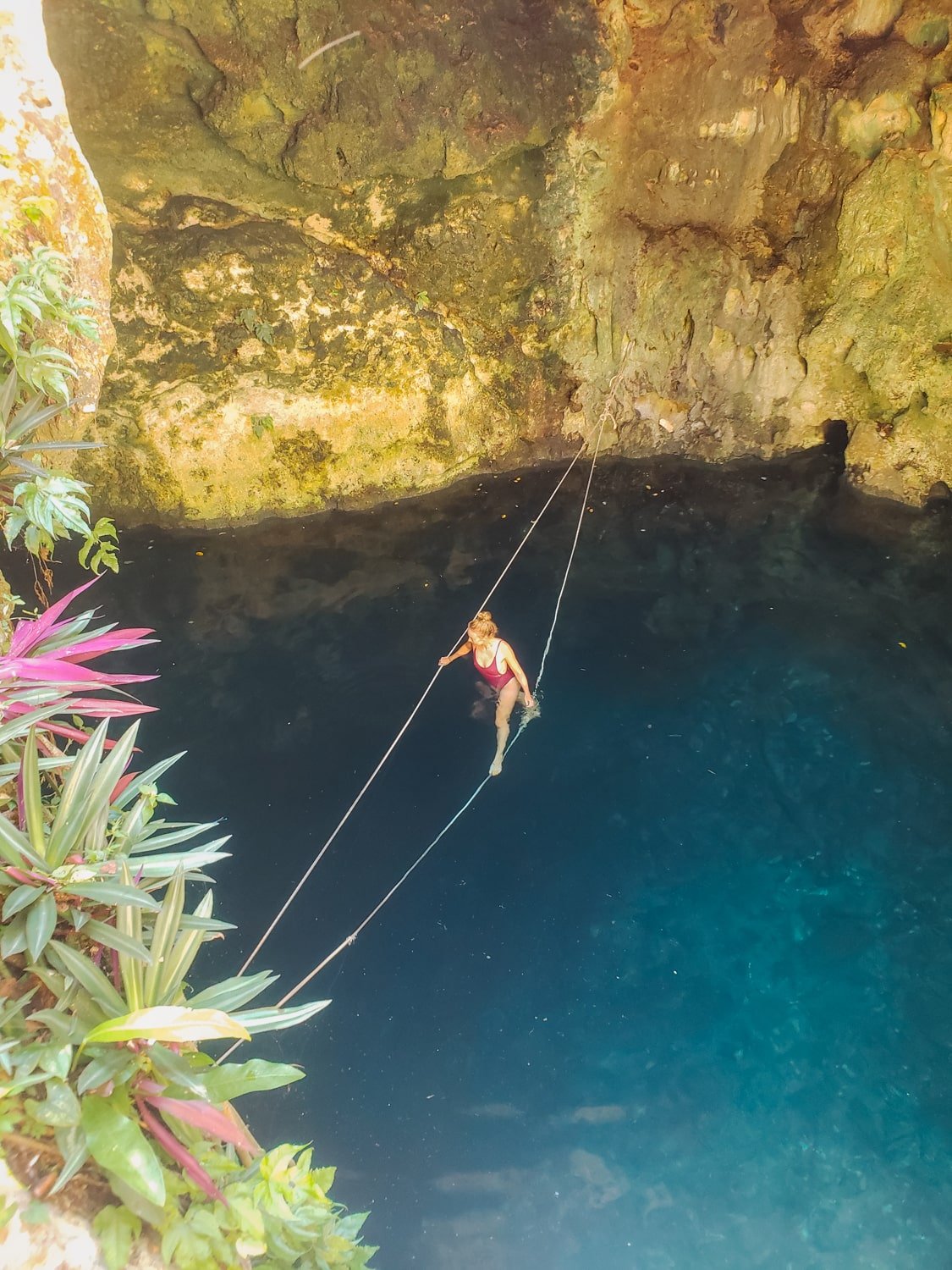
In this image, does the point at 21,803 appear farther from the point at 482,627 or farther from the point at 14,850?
the point at 482,627

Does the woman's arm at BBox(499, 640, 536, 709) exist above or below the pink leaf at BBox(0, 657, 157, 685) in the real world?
below

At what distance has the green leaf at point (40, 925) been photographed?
173 centimetres

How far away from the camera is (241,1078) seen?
185 centimetres

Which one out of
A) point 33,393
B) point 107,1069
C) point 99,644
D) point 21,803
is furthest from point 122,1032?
point 33,393

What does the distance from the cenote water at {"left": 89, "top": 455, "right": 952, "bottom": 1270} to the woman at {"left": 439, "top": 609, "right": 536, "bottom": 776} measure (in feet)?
0.86

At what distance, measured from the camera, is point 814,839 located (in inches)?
215

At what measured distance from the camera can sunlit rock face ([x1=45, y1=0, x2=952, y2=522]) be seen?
7020 mm

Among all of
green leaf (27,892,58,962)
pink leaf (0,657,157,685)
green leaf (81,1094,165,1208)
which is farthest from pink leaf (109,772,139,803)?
green leaf (81,1094,165,1208)

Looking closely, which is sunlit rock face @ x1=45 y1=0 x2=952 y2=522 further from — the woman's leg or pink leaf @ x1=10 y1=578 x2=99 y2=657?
pink leaf @ x1=10 y1=578 x2=99 y2=657

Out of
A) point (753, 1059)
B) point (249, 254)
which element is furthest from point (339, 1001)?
point (249, 254)

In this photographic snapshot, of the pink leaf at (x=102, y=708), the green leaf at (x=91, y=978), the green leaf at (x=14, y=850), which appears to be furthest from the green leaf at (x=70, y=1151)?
the pink leaf at (x=102, y=708)

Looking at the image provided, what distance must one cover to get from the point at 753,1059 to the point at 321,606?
219 inches

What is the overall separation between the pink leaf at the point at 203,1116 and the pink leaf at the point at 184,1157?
0.23ft

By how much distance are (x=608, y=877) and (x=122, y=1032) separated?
4.15m
